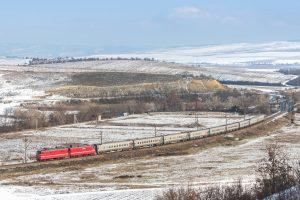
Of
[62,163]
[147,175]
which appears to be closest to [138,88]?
[62,163]

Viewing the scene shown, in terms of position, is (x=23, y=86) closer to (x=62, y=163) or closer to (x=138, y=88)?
(x=138, y=88)

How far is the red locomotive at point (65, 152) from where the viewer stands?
57875mm

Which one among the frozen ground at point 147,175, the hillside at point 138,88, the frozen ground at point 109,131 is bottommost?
the frozen ground at point 147,175

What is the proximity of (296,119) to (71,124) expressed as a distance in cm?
3810

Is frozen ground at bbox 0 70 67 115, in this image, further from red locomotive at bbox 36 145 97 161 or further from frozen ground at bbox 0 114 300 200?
frozen ground at bbox 0 114 300 200

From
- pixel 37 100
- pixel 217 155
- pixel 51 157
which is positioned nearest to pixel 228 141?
pixel 217 155

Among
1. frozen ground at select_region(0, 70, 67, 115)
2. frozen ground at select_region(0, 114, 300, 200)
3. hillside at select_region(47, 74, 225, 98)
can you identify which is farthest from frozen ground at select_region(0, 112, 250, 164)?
hillside at select_region(47, 74, 225, 98)

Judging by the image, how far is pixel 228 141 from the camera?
7731cm

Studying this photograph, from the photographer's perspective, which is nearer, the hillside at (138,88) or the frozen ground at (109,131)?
the frozen ground at (109,131)

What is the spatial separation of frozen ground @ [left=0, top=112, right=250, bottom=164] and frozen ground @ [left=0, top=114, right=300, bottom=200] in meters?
10.4

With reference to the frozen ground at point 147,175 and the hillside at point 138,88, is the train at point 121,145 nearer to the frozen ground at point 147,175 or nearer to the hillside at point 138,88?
the frozen ground at point 147,175

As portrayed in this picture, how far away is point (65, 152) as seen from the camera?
60.1 metres

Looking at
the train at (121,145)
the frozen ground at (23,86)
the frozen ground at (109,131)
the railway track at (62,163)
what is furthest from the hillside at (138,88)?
the railway track at (62,163)

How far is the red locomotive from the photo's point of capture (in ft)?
190
